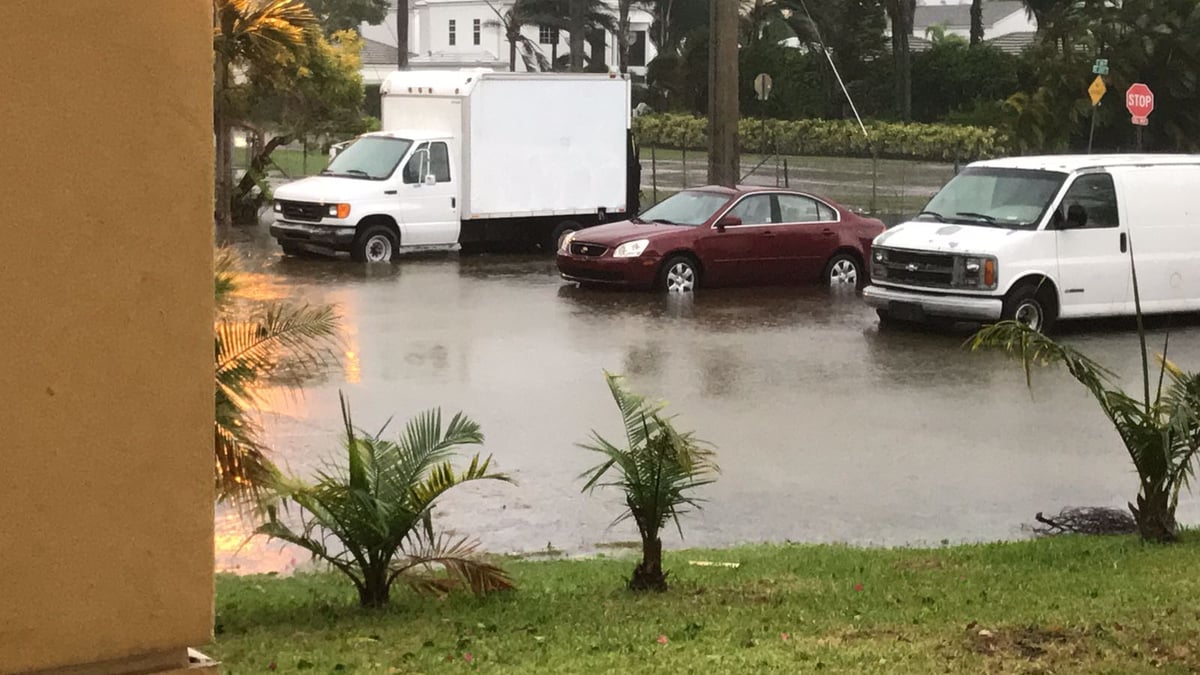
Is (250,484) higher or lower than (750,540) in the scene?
higher

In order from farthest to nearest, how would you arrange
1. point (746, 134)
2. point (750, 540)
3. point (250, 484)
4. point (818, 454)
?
1. point (746, 134)
2. point (818, 454)
3. point (750, 540)
4. point (250, 484)

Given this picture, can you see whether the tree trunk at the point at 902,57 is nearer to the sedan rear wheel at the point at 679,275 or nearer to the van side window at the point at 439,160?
the van side window at the point at 439,160

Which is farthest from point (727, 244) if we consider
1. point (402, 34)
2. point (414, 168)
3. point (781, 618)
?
point (402, 34)

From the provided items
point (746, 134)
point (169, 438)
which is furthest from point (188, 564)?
point (746, 134)

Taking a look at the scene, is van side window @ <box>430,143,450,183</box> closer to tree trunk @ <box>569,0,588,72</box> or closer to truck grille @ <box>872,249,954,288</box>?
truck grille @ <box>872,249,954,288</box>

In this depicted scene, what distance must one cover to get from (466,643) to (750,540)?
11.4 ft

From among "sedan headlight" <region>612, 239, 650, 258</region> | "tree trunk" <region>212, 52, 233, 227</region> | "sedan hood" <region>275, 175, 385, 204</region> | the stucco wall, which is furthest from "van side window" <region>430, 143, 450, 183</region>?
the stucco wall

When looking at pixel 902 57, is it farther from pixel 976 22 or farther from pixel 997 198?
pixel 997 198

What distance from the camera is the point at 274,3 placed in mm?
24281

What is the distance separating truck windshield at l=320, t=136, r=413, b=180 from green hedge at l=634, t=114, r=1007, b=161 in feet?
86.9

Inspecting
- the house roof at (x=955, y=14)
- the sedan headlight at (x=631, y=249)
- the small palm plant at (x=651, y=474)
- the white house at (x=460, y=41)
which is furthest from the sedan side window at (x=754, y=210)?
the house roof at (x=955, y=14)

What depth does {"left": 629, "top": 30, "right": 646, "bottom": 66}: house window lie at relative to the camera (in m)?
90.2

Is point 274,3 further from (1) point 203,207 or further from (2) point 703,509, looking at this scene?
(1) point 203,207

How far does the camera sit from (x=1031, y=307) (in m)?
18.2
